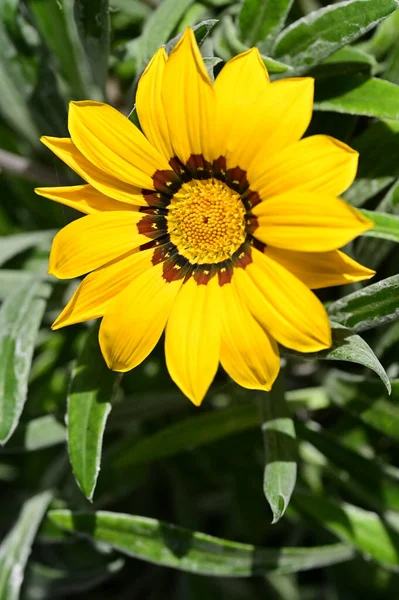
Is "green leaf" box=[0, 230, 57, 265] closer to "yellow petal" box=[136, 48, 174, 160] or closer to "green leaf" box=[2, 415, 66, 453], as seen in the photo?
"green leaf" box=[2, 415, 66, 453]

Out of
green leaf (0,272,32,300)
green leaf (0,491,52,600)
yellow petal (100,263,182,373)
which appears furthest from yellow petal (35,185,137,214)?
green leaf (0,491,52,600)

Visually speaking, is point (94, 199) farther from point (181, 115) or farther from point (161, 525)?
point (161, 525)

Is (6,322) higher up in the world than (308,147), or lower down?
lower down

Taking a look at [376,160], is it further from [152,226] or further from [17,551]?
[17,551]

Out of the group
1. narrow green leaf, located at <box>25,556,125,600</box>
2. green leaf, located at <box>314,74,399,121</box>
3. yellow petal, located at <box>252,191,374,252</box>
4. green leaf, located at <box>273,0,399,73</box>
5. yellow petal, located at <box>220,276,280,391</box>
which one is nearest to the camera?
yellow petal, located at <box>252,191,374,252</box>

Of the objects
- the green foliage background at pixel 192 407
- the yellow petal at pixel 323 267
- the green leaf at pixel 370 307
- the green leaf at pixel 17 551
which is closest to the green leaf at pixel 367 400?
the green foliage background at pixel 192 407

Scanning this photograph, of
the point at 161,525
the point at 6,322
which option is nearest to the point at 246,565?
the point at 161,525
